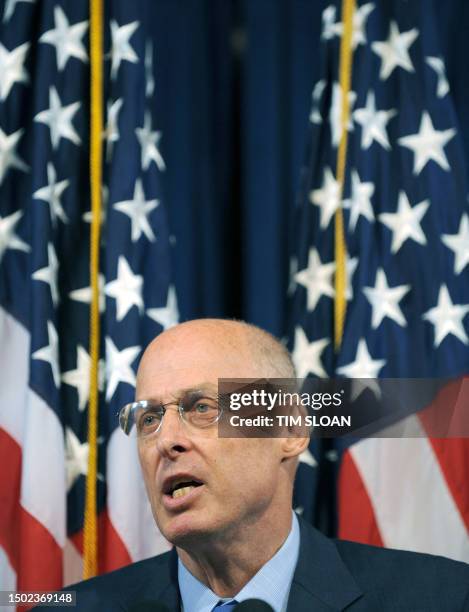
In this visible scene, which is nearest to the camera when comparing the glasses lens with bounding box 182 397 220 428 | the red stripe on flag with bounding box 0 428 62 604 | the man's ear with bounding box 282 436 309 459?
the glasses lens with bounding box 182 397 220 428

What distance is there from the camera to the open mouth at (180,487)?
1.95 meters

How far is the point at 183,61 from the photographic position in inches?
127

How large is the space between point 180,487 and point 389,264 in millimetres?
1108

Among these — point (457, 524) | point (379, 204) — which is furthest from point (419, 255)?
point (457, 524)

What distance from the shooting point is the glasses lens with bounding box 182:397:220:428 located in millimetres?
2016

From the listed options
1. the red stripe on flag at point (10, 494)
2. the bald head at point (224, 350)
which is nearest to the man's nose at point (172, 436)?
the bald head at point (224, 350)

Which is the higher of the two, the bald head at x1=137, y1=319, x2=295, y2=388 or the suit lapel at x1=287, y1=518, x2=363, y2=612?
the bald head at x1=137, y1=319, x2=295, y2=388

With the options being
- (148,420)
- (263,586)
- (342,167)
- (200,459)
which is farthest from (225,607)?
(342,167)

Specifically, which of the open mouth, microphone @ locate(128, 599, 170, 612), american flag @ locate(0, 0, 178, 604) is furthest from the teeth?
american flag @ locate(0, 0, 178, 604)

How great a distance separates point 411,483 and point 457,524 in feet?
0.54

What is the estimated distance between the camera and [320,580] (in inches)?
79.1

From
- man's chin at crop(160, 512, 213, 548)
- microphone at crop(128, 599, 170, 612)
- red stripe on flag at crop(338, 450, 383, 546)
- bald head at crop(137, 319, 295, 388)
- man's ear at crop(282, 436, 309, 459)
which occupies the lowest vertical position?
red stripe on flag at crop(338, 450, 383, 546)

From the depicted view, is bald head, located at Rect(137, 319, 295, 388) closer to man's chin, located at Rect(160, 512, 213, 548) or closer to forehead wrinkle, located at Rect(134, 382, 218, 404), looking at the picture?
forehead wrinkle, located at Rect(134, 382, 218, 404)

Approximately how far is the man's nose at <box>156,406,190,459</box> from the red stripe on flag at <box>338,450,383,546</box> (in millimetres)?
868
